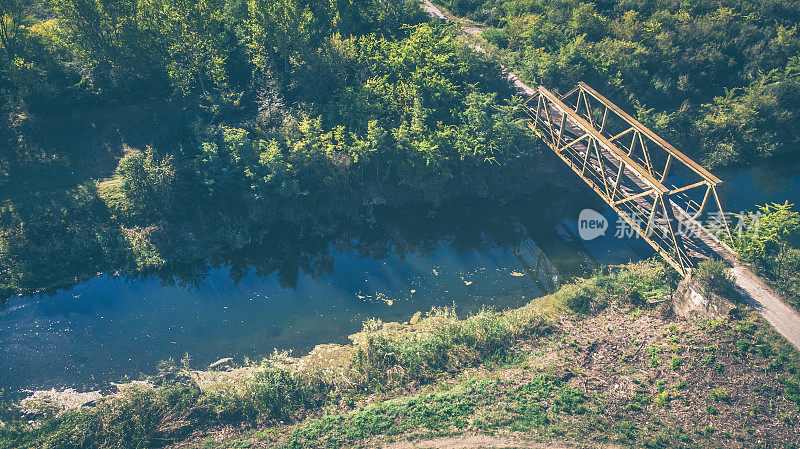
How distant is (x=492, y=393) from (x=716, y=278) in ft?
57.2

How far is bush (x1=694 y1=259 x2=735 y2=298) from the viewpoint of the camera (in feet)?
92.9

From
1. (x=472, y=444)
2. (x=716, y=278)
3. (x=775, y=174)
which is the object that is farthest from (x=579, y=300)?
(x=775, y=174)

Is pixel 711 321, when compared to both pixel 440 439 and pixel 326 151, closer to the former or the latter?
pixel 440 439

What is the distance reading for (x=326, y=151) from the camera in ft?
121

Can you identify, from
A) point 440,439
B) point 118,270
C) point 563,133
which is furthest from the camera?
point 563,133

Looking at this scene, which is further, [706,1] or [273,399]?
[706,1]

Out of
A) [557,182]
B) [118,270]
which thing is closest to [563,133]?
[557,182]

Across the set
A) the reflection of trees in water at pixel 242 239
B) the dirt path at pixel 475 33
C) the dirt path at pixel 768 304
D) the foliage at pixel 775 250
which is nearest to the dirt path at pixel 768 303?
the dirt path at pixel 768 304

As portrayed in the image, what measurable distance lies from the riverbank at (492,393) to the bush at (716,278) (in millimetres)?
1602

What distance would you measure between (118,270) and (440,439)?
2922 cm

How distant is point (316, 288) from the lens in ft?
117

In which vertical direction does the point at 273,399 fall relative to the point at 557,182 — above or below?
below

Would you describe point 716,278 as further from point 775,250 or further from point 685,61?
point 685,61

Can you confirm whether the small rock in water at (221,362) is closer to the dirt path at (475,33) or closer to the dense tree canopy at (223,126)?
the dense tree canopy at (223,126)
